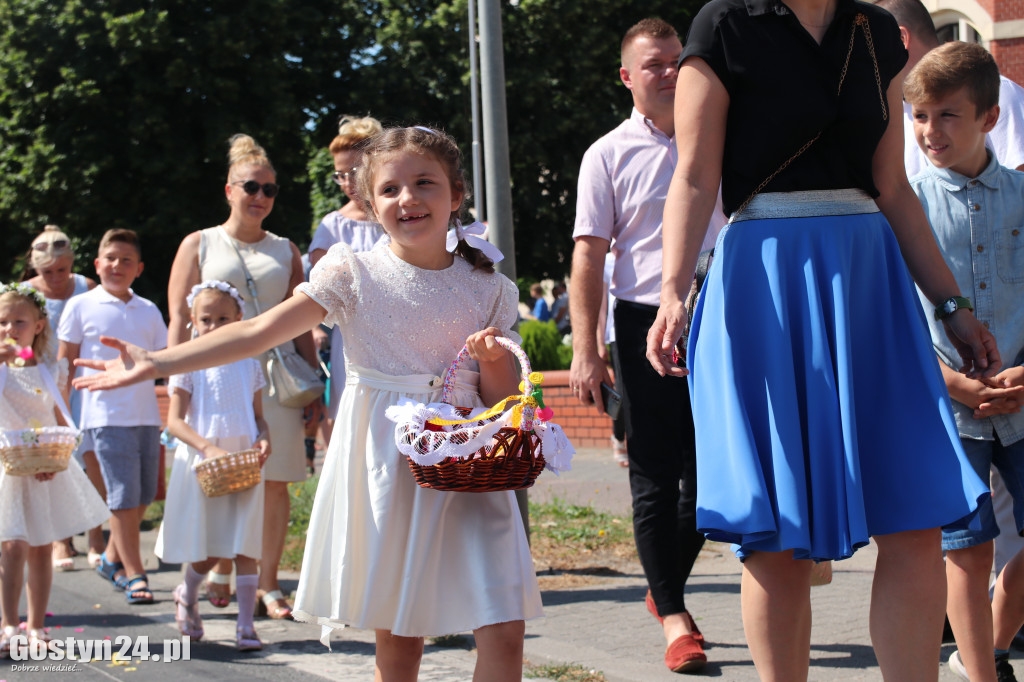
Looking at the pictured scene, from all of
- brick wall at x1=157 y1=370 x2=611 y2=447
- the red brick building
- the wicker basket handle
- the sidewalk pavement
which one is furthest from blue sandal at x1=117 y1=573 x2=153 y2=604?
the red brick building

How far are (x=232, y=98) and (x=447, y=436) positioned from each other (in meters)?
23.4

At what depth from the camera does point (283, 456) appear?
247 inches

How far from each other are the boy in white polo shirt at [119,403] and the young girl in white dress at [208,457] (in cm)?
117

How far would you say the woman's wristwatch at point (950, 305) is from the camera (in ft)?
10.3

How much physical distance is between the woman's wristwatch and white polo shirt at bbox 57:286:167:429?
5.45 m

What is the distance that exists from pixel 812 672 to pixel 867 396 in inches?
69.0

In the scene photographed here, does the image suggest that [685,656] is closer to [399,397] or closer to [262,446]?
[399,397]

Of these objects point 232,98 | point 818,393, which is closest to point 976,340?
point 818,393

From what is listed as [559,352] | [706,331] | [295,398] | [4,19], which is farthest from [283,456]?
[4,19]

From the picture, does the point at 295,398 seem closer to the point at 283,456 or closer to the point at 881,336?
the point at 283,456

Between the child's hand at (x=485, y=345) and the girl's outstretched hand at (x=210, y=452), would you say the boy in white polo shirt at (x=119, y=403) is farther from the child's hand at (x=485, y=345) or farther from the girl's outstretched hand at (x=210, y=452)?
the child's hand at (x=485, y=345)

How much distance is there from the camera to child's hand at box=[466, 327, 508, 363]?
3.29 meters

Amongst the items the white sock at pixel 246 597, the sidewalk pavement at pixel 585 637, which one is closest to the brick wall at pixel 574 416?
the sidewalk pavement at pixel 585 637

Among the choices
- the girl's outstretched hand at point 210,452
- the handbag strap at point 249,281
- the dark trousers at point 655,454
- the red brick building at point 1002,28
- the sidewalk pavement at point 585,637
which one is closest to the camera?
the sidewalk pavement at point 585,637
